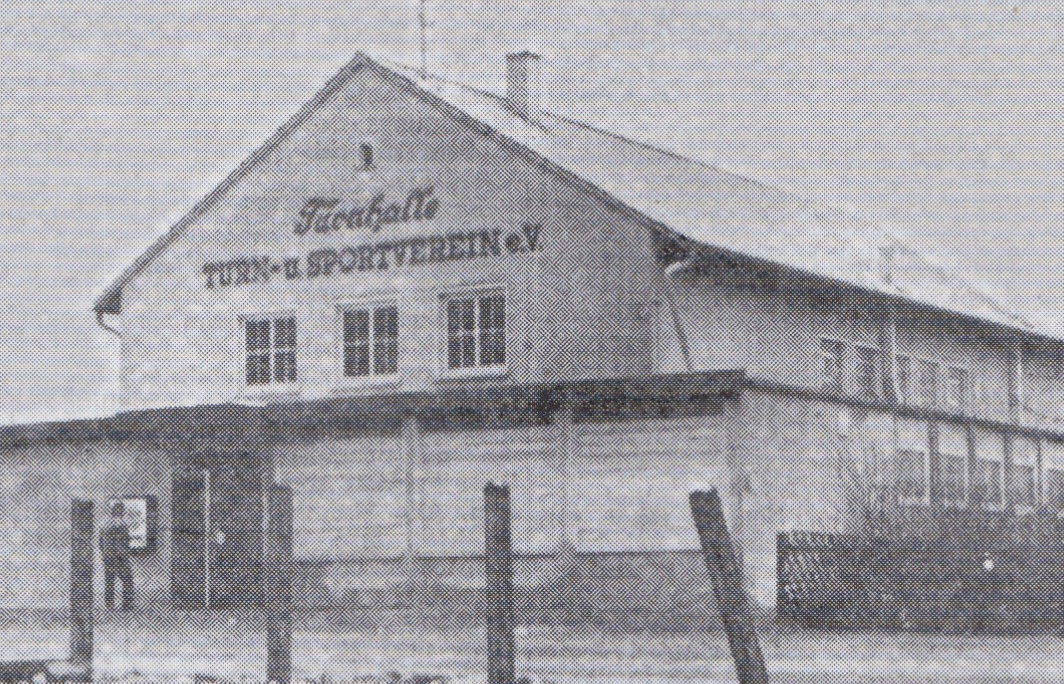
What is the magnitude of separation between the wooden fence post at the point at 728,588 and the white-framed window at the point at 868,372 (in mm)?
21342

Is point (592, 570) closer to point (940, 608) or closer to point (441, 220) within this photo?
point (940, 608)

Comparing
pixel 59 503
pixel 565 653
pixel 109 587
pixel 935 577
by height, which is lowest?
pixel 565 653

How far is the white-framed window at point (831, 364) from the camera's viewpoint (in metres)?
31.8

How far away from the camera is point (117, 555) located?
30.3 m

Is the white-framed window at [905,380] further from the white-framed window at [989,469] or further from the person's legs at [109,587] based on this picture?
the person's legs at [109,587]

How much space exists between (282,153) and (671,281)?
828 cm

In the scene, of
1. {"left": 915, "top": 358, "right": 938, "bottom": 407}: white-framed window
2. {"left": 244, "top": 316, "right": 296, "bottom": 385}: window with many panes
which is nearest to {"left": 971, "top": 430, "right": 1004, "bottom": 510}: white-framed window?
{"left": 915, "top": 358, "right": 938, "bottom": 407}: white-framed window

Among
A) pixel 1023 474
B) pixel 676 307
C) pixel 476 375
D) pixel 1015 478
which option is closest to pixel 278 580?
pixel 676 307

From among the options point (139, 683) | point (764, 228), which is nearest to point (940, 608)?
point (139, 683)

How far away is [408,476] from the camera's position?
90.2ft

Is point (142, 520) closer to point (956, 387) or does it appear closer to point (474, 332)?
point (474, 332)

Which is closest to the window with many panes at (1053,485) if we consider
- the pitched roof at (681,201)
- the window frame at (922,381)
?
the window frame at (922,381)

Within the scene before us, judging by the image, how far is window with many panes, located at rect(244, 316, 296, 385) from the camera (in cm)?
3181

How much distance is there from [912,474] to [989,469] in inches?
117
